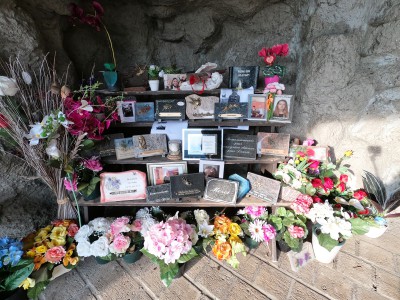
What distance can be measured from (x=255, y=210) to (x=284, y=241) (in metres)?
0.36

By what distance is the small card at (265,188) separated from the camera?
70.1 inches

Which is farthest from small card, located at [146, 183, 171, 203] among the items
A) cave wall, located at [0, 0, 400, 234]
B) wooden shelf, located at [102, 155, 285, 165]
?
cave wall, located at [0, 0, 400, 234]

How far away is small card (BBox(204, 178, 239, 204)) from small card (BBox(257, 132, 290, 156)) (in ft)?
1.25

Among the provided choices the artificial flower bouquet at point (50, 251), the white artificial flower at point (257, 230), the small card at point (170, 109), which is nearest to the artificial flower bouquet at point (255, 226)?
the white artificial flower at point (257, 230)

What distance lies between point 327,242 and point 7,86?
2.42 m

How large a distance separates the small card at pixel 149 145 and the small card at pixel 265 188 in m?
0.83

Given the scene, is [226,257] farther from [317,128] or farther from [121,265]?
[317,128]

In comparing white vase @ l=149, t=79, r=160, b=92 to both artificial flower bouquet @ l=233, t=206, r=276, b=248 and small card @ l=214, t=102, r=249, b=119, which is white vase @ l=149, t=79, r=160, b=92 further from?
artificial flower bouquet @ l=233, t=206, r=276, b=248

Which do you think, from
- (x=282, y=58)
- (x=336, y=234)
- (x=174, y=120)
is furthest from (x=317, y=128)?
(x=174, y=120)

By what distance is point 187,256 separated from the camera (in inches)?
62.9

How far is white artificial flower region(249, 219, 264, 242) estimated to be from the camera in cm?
170

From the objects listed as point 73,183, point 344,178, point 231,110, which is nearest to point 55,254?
point 73,183

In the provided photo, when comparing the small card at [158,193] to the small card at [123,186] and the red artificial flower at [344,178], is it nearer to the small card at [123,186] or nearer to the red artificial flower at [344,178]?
the small card at [123,186]

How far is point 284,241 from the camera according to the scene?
1797mm
